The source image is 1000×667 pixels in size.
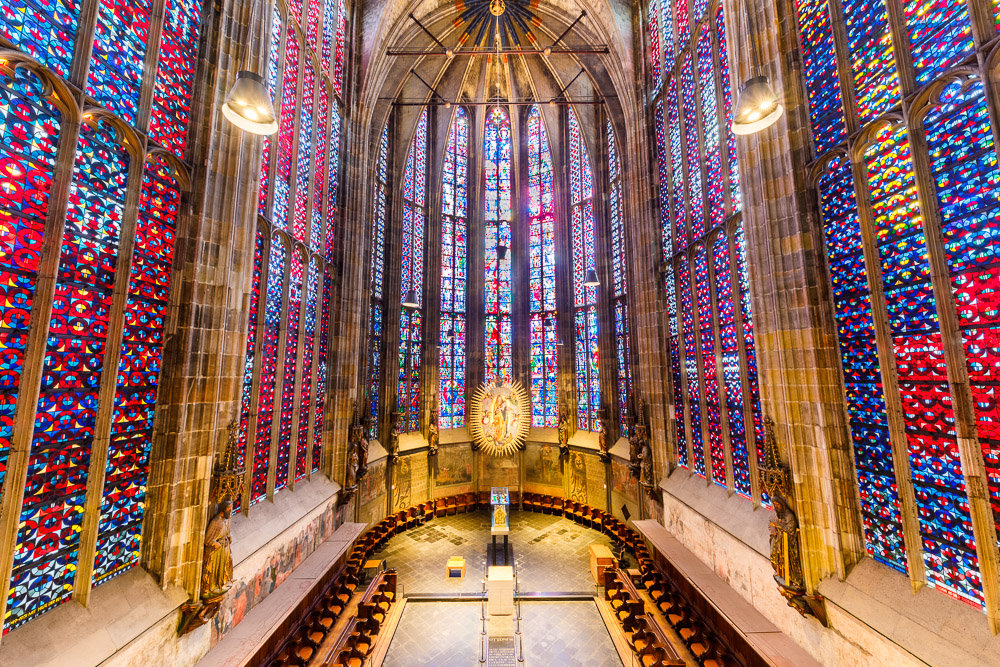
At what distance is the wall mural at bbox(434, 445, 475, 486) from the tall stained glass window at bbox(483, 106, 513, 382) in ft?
10.7

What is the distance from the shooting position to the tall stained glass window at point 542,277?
1748 cm

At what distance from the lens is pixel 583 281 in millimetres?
17203

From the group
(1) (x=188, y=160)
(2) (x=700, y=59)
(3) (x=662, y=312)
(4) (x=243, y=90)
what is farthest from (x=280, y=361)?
(2) (x=700, y=59)

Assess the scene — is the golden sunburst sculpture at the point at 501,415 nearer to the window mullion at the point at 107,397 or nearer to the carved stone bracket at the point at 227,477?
the carved stone bracket at the point at 227,477

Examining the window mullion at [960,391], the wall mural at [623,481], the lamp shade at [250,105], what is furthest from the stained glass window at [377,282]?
the window mullion at [960,391]

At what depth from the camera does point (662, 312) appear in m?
11.6

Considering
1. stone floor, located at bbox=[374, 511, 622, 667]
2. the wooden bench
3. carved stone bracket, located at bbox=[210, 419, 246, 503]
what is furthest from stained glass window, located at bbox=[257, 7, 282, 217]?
the wooden bench

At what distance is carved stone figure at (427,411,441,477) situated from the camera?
16094 millimetres

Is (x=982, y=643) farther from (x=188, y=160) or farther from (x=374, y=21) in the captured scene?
(x=374, y=21)

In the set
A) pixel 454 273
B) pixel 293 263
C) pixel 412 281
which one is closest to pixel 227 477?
pixel 293 263

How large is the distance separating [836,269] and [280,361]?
1044 centimetres

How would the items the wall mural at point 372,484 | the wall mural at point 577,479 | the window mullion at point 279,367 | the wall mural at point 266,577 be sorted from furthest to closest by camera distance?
the wall mural at point 577,479, the wall mural at point 372,484, the window mullion at point 279,367, the wall mural at point 266,577

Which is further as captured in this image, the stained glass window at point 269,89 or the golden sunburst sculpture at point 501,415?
the golden sunburst sculpture at point 501,415

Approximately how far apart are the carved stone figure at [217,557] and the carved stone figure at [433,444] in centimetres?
1023
